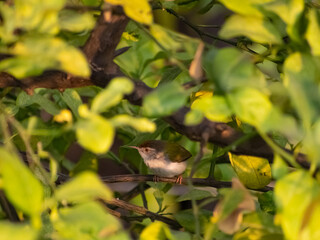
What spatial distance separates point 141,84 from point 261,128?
0.93 feet

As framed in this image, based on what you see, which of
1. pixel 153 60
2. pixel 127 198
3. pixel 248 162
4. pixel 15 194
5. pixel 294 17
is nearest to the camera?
pixel 15 194

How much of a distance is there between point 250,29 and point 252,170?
0.48 metres

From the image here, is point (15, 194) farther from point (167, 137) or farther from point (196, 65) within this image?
point (167, 137)

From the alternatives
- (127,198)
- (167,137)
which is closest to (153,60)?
(167,137)

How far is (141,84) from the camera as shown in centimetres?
80

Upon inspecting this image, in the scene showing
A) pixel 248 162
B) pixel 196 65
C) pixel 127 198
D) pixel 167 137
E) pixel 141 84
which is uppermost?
pixel 196 65

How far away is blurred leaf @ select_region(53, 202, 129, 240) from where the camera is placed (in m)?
0.54

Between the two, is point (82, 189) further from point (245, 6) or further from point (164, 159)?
point (164, 159)

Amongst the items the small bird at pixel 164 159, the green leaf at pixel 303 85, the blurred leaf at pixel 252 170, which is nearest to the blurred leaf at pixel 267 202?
the blurred leaf at pixel 252 170

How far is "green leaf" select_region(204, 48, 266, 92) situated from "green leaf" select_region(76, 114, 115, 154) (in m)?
0.13

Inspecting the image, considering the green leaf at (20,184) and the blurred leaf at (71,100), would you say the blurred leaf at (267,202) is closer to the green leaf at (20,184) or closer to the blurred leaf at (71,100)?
the blurred leaf at (71,100)

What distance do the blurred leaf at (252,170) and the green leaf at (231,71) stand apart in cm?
50

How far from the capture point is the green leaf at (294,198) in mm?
538

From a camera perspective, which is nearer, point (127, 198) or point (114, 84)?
point (114, 84)
